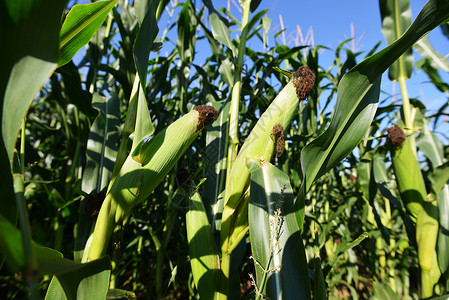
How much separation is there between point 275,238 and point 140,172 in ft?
1.18

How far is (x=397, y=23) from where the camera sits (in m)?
1.24

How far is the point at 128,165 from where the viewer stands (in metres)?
0.63

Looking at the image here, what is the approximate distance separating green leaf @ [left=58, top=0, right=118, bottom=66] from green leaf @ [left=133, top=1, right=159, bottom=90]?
0.36 feet

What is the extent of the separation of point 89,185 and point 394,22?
153 cm

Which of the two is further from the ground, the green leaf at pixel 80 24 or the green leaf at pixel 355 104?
the green leaf at pixel 80 24

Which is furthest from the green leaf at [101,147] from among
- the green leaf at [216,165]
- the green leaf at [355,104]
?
the green leaf at [355,104]

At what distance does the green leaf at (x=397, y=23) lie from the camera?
1.23 meters

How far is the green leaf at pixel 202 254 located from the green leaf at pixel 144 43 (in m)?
0.41

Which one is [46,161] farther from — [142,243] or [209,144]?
[209,144]

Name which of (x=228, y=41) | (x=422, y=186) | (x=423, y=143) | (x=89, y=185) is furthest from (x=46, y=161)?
(x=423, y=143)

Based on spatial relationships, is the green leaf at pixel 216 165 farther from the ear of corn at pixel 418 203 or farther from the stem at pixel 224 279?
the ear of corn at pixel 418 203

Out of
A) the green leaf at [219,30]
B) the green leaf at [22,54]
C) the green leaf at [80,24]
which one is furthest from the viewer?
the green leaf at [219,30]

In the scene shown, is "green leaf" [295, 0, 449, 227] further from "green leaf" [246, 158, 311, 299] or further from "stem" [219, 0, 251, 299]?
"stem" [219, 0, 251, 299]

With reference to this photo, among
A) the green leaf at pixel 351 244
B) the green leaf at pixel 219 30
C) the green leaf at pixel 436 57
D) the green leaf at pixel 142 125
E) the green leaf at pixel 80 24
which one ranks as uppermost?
the green leaf at pixel 219 30
